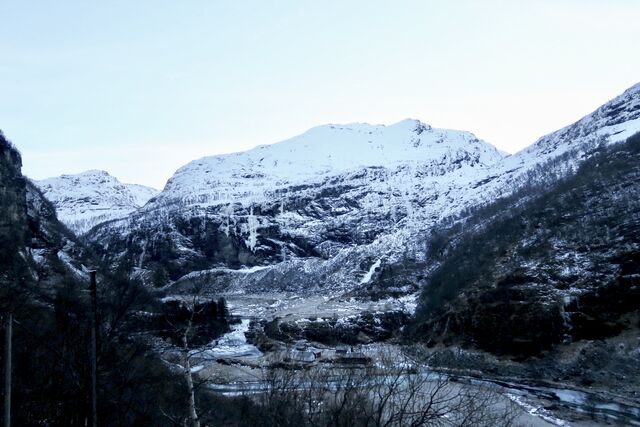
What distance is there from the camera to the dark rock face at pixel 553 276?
2800 inches

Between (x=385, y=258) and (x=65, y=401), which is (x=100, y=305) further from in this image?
(x=385, y=258)

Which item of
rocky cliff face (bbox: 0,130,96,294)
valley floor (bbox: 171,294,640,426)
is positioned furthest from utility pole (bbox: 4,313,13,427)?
rocky cliff face (bbox: 0,130,96,294)

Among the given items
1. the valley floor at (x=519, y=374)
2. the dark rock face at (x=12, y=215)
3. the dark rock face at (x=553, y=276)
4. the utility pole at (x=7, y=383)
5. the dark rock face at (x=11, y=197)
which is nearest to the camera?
the utility pole at (x=7, y=383)

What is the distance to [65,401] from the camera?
71.9ft

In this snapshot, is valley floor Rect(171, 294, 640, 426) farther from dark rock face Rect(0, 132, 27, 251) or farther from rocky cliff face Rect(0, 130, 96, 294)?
dark rock face Rect(0, 132, 27, 251)

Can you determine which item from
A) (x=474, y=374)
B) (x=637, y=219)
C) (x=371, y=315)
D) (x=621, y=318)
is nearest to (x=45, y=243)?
(x=371, y=315)

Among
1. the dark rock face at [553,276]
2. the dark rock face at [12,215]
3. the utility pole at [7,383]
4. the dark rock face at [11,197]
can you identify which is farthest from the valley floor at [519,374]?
the dark rock face at [11,197]

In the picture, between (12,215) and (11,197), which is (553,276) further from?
(11,197)

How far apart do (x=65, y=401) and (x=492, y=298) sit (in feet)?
235

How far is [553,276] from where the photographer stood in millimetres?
81312

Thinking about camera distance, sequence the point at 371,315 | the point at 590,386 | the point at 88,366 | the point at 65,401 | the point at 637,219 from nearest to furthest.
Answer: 1. the point at 88,366
2. the point at 65,401
3. the point at 590,386
4. the point at 637,219
5. the point at 371,315

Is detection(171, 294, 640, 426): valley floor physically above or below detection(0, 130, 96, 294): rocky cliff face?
below

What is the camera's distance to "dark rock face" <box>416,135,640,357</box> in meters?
71.1

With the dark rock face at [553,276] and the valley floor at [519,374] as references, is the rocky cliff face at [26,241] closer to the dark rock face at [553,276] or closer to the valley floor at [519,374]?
the valley floor at [519,374]
